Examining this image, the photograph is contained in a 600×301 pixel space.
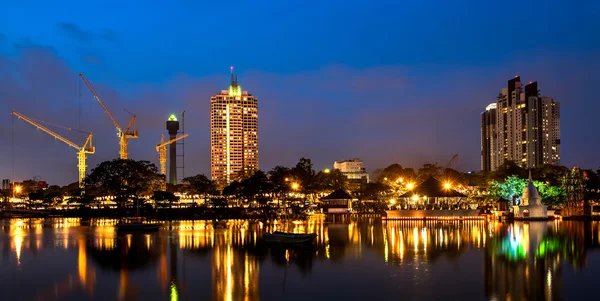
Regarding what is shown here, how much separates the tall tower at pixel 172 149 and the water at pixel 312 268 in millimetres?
147085

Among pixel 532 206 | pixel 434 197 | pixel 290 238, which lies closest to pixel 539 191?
pixel 532 206

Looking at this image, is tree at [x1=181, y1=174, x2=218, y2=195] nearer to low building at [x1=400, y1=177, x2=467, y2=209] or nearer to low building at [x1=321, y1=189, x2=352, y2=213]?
low building at [x1=321, y1=189, x2=352, y2=213]

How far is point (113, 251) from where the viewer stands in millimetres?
38250

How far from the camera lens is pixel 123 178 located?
270 feet

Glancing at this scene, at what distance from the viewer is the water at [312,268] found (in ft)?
76.2

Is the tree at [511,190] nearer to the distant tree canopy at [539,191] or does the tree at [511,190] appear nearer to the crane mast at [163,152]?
the distant tree canopy at [539,191]

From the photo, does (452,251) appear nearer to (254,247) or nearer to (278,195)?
(254,247)

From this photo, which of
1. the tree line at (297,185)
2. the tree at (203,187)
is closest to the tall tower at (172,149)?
the tree line at (297,185)

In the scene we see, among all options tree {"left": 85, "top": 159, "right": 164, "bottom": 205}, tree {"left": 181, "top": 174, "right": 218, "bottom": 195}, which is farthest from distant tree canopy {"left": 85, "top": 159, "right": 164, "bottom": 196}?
tree {"left": 181, "top": 174, "right": 218, "bottom": 195}

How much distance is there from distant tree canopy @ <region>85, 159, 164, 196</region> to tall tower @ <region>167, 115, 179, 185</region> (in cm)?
10901

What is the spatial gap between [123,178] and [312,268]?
2305 inches

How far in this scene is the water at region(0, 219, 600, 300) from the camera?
76.2ft

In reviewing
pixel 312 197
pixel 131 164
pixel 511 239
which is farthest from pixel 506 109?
pixel 511 239

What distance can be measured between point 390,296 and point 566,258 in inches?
588
